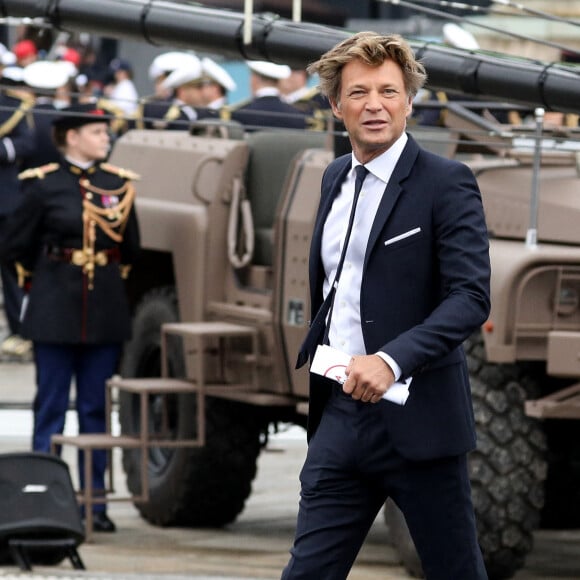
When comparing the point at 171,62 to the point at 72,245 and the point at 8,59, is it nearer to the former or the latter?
the point at 8,59

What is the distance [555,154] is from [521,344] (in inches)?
40.8

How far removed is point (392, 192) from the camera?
5328mm

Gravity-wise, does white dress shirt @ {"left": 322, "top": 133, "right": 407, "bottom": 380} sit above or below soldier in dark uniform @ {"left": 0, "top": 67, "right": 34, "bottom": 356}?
above

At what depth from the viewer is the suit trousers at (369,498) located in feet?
17.5

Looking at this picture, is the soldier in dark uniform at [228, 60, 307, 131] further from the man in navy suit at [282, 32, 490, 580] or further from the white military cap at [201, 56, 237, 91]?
the man in navy suit at [282, 32, 490, 580]

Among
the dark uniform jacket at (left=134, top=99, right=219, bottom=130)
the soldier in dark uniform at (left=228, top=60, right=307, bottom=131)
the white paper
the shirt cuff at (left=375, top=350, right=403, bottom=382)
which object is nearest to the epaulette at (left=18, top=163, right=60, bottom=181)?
the soldier in dark uniform at (left=228, top=60, right=307, bottom=131)

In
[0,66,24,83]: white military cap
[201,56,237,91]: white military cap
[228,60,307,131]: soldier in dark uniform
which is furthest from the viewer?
[201,56,237,91]: white military cap

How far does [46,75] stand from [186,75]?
1.04m

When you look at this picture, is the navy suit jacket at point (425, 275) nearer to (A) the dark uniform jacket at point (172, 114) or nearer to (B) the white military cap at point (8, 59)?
(A) the dark uniform jacket at point (172, 114)

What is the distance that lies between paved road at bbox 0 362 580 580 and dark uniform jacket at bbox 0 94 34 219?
4013 millimetres

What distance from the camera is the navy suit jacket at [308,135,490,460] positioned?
17.2ft

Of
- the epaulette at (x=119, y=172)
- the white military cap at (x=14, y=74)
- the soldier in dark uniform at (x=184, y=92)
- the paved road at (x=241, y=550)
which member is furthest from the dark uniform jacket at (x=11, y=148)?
the epaulette at (x=119, y=172)

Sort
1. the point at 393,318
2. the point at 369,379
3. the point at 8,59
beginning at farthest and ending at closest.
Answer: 1. the point at 8,59
2. the point at 393,318
3. the point at 369,379

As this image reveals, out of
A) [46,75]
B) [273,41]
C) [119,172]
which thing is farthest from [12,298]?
[273,41]
